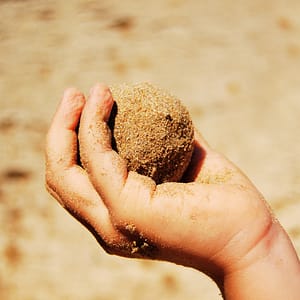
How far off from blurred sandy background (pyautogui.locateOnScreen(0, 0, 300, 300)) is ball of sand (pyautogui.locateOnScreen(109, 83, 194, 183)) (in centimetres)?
85

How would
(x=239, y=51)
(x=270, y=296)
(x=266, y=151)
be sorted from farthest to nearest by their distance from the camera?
(x=239, y=51) → (x=266, y=151) → (x=270, y=296)

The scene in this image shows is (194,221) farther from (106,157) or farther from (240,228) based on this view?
(106,157)

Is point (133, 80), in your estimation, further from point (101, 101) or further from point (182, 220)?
point (182, 220)

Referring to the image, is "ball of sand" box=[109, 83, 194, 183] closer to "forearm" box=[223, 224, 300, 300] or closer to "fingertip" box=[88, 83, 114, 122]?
"fingertip" box=[88, 83, 114, 122]

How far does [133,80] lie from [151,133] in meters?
1.49

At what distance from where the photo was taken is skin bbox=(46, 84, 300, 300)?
880mm

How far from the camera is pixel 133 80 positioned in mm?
2473

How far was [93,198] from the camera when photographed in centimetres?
94

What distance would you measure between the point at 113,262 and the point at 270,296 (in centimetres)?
108

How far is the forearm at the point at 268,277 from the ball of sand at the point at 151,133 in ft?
0.77

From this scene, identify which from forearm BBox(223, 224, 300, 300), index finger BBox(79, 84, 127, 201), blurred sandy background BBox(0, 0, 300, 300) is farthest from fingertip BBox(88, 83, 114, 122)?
blurred sandy background BBox(0, 0, 300, 300)

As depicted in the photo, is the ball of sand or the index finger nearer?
the index finger

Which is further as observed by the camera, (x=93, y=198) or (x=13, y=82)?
(x=13, y=82)

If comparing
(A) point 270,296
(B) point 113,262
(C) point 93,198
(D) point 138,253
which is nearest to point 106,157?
(C) point 93,198
